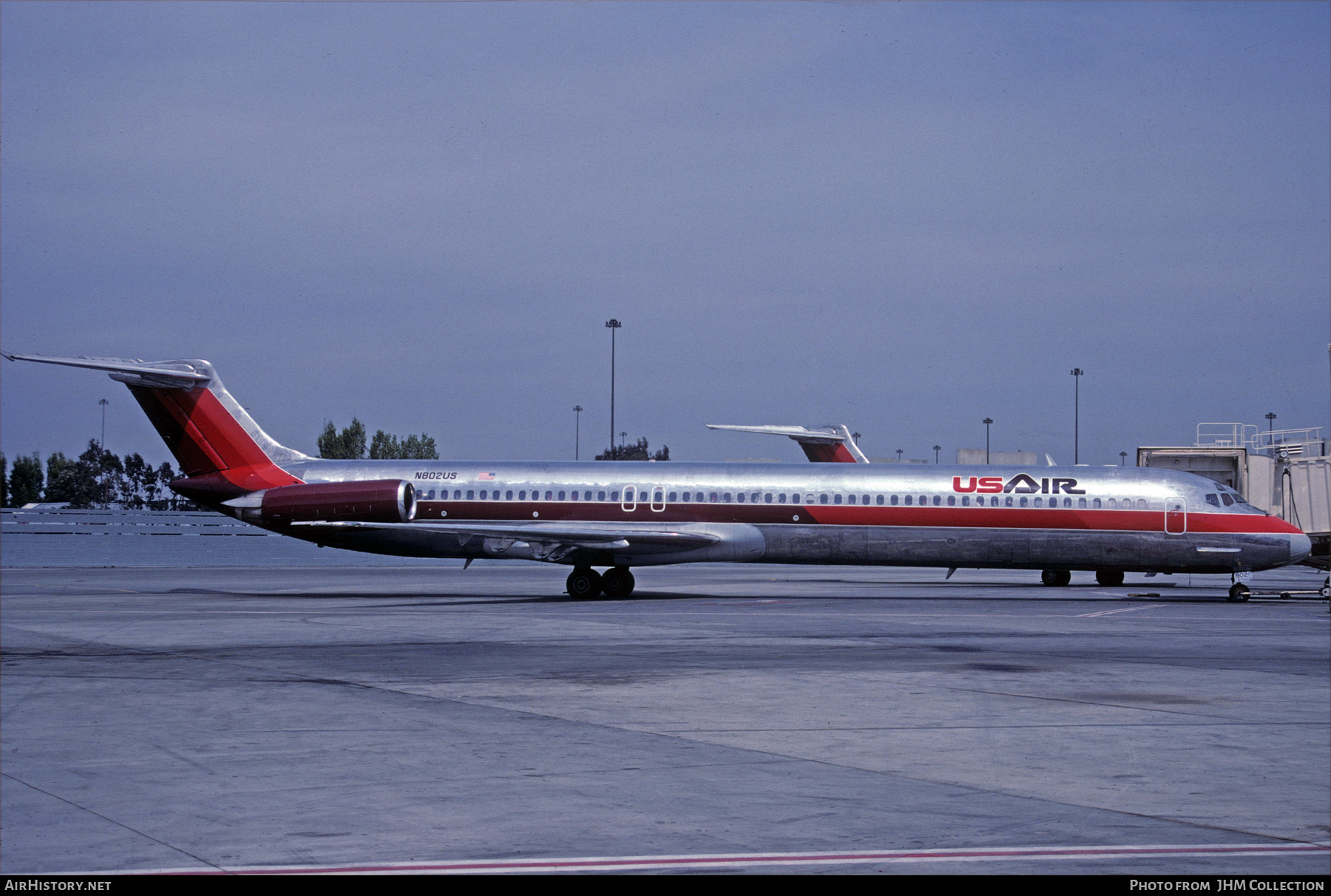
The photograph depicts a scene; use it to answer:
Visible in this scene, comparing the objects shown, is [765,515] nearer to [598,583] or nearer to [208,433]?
[598,583]

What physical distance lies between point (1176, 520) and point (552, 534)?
1579 cm

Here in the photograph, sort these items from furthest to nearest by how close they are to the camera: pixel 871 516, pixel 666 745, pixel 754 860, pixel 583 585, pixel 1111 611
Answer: pixel 871 516 → pixel 583 585 → pixel 1111 611 → pixel 666 745 → pixel 754 860

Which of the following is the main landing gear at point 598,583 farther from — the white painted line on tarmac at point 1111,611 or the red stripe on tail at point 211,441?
the white painted line on tarmac at point 1111,611

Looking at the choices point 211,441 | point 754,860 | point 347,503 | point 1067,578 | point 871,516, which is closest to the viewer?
point 754,860

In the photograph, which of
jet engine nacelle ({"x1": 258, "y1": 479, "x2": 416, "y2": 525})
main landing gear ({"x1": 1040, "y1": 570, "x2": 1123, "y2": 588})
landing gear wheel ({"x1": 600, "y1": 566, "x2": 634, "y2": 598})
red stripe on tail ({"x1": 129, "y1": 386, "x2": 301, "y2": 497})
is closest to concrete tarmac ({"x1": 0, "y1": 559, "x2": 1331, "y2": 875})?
jet engine nacelle ({"x1": 258, "y1": 479, "x2": 416, "y2": 525})

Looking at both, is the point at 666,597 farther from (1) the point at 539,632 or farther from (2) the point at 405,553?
(1) the point at 539,632

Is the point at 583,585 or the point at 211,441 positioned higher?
the point at 211,441

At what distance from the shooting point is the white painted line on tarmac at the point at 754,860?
7.23m

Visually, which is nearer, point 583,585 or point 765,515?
point 583,585

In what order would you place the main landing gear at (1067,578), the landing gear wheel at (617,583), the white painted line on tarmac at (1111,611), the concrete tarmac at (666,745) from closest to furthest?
the concrete tarmac at (666,745) < the white painted line on tarmac at (1111,611) < the landing gear wheel at (617,583) < the main landing gear at (1067,578)

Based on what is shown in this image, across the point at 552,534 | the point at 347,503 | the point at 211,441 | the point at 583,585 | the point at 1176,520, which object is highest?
the point at 211,441

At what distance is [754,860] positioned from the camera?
24.5 feet

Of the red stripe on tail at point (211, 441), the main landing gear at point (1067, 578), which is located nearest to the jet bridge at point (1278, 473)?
the main landing gear at point (1067, 578)

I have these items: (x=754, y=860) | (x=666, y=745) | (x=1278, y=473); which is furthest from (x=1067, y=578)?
(x=754, y=860)
